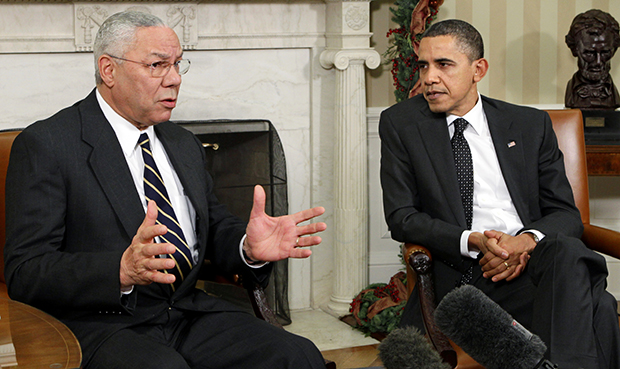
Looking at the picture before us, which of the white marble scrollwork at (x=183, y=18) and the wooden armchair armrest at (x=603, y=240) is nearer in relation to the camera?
the wooden armchair armrest at (x=603, y=240)

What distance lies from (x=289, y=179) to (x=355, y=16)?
97 cm

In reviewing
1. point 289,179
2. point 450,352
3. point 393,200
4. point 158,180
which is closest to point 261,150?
point 289,179

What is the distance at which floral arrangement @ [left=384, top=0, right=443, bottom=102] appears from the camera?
135 inches

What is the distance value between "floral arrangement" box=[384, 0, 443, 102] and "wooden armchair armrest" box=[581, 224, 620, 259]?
3.80ft

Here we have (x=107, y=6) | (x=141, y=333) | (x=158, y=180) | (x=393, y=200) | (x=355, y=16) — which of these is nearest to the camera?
(x=141, y=333)

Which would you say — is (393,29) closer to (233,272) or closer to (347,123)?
(347,123)

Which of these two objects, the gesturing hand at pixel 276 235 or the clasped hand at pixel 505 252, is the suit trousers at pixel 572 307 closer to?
the clasped hand at pixel 505 252

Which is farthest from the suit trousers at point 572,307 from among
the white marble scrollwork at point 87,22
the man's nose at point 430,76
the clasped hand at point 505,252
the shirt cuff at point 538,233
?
the white marble scrollwork at point 87,22

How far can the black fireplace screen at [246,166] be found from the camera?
3514 millimetres

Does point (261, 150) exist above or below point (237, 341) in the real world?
above

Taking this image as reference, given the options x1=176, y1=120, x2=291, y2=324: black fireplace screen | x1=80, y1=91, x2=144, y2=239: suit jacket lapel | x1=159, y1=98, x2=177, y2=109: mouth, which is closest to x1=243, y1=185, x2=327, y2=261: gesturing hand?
x1=80, y1=91, x2=144, y2=239: suit jacket lapel

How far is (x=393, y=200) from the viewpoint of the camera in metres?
2.47

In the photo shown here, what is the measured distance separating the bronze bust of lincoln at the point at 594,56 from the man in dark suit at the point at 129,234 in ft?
7.40

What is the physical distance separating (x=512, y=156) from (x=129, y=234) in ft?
4.71
